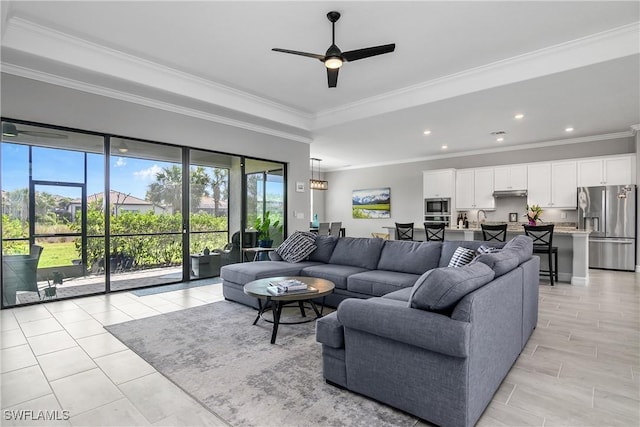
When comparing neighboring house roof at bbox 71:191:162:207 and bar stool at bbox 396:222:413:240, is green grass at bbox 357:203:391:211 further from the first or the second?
neighboring house roof at bbox 71:191:162:207

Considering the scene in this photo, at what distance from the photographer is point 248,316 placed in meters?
3.68

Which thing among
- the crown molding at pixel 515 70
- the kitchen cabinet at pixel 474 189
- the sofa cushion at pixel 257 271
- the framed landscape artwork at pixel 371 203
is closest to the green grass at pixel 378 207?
the framed landscape artwork at pixel 371 203

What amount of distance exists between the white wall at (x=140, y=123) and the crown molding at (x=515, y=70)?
74.1 inches

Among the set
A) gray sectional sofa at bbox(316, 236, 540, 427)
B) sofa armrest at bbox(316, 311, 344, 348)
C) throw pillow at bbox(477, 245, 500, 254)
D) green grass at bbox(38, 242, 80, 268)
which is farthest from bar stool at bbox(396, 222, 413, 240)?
green grass at bbox(38, 242, 80, 268)

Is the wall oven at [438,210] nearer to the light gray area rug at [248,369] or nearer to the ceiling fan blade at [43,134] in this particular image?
the light gray area rug at [248,369]

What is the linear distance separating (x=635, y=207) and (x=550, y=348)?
5652 mm

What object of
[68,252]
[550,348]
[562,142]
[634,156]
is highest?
[562,142]

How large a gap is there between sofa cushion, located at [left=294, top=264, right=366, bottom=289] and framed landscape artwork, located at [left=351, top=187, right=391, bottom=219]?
6525 millimetres

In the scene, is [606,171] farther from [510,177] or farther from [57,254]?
[57,254]

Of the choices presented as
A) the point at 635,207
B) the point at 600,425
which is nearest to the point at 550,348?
the point at 600,425

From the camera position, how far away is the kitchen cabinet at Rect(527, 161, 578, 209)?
7125mm

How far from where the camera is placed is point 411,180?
10.0 metres

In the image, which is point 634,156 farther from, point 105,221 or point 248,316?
point 105,221

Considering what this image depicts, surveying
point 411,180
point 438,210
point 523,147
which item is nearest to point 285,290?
point 438,210
